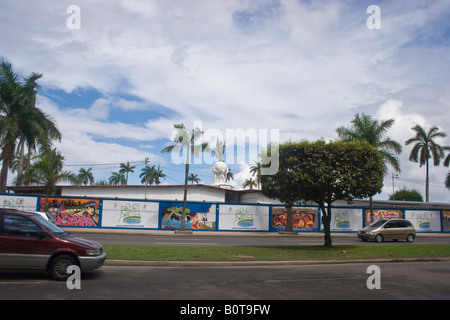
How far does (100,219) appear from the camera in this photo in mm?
32031

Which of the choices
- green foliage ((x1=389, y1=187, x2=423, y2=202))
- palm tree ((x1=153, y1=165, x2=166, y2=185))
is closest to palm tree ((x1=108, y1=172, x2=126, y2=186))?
palm tree ((x1=153, y1=165, x2=166, y2=185))

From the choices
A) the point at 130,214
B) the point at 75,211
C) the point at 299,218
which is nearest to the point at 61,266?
the point at 130,214

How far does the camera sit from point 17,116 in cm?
2547

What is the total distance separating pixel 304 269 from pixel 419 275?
3343mm

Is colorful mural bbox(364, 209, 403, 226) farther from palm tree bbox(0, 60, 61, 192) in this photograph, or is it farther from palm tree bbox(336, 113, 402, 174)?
palm tree bbox(0, 60, 61, 192)

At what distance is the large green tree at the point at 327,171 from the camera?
16.8m

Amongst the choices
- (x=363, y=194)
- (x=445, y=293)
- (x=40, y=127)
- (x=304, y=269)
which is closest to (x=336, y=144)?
(x=363, y=194)

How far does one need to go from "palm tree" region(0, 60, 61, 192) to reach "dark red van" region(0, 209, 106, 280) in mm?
18582

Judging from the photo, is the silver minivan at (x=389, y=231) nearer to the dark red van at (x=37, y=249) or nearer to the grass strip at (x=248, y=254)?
the grass strip at (x=248, y=254)

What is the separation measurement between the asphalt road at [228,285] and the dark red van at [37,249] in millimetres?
369

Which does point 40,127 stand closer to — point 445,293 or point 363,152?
point 363,152

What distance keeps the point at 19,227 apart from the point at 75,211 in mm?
24512

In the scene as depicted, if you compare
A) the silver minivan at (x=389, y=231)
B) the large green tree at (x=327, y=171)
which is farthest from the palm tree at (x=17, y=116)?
the silver minivan at (x=389, y=231)
